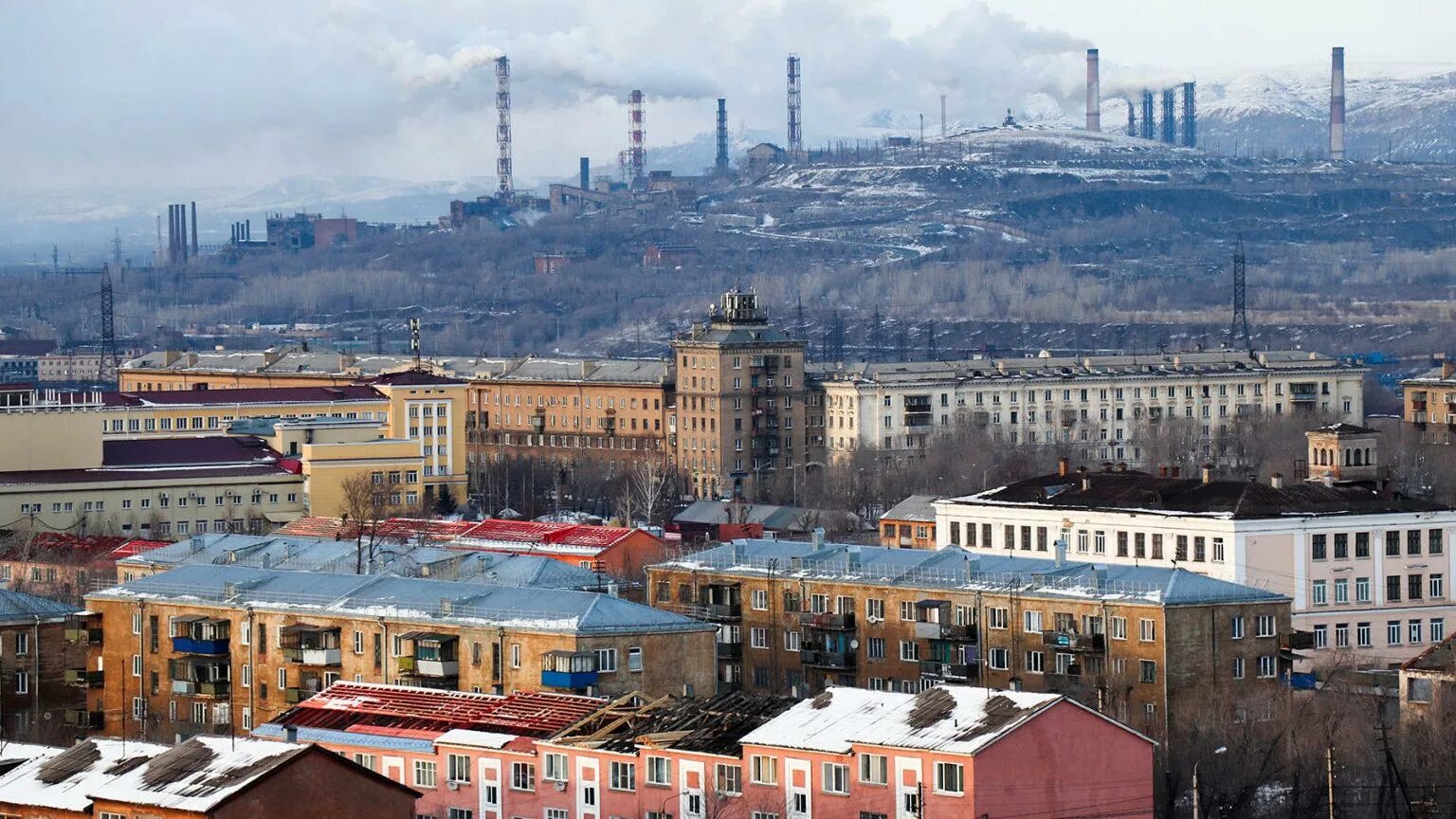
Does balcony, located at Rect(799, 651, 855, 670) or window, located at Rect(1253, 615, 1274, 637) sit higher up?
window, located at Rect(1253, 615, 1274, 637)

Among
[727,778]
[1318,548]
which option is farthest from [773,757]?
[1318,548]

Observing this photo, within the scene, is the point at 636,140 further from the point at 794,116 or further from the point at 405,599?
the point at 405,599

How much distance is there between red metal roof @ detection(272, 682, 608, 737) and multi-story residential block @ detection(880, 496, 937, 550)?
2297 centimetres

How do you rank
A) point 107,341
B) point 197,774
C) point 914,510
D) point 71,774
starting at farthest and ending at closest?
point 107,341, point 914,510, point 71,774, point 197,774

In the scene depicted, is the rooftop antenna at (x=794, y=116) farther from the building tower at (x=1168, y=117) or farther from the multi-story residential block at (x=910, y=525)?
the multi-story residential block at (x=910, y=525)

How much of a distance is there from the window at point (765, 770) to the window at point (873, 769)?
2.33ft

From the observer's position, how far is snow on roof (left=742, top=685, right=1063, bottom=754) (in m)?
24.8

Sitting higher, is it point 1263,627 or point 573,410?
point 573,410

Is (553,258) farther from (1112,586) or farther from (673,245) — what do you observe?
(1112,586)

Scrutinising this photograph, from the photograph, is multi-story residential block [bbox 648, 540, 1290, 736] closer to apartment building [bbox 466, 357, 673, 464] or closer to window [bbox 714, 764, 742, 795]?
window [bbox 714, 764, 742, 795]

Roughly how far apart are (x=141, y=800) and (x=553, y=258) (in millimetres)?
148105

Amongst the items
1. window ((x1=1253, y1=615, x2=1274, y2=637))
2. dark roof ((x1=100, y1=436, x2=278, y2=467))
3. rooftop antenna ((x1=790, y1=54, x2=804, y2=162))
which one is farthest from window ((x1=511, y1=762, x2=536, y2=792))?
rooftop antenna ((x1=790, y1=54, x2=804, y2=162))

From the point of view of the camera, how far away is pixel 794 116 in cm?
18800

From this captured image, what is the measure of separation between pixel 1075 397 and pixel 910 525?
2468 centimetres
